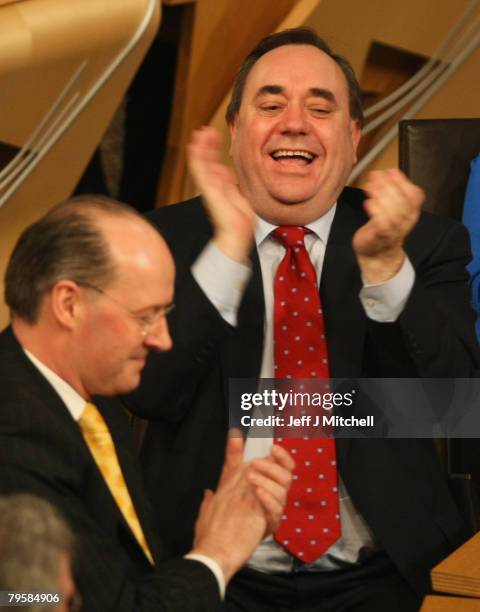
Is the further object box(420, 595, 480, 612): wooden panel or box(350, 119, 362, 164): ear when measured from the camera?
box(350, 119, 362, 164): ear

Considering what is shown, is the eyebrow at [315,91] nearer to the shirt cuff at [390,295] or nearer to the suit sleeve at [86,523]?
the shirt cuff at [390,295]

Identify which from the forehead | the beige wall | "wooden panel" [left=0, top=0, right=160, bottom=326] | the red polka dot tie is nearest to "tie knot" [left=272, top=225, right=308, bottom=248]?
the red polka dot tie

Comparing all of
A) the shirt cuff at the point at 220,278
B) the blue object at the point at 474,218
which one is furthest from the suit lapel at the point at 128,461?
the blue object at the point at 474,218

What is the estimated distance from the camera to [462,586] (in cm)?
138

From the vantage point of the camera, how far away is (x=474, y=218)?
85.8 inches

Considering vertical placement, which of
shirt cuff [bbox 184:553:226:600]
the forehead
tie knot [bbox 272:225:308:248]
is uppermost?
the forehead

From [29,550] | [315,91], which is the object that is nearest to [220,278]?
[315,91]

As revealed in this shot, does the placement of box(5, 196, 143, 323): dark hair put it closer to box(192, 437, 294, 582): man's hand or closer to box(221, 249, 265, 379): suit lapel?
box(192, 437, 294, 582): man's hand

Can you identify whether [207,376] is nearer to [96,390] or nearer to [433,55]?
[96,390]

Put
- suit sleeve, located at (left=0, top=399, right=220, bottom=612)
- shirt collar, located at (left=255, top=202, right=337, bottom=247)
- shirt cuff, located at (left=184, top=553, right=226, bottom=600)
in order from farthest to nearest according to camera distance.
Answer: shirt collar, located at (left=255, top=202, right=337, bottom=247) → shirt cuff, located at (left=184, top=553, right=226, bottom=600) → suit sleeve, located at (left=0, top=399, right=220, bottom=612)

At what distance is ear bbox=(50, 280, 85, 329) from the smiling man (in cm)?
33

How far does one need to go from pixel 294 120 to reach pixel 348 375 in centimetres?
37

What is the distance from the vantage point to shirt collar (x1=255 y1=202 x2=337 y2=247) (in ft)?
5.74

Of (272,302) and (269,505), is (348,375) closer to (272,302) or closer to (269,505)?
(272,302)
